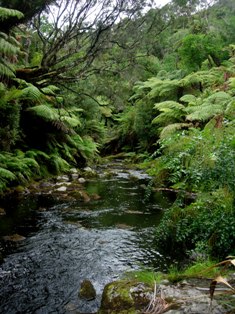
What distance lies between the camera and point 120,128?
1912cm

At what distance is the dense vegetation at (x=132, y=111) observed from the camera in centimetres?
389

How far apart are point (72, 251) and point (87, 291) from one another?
120cm

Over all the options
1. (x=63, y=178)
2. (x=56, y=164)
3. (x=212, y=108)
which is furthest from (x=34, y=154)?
(x=212, y=108)

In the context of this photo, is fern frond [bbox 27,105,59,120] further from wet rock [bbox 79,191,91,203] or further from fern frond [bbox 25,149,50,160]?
wet rock [bbox 79,191,91,203]

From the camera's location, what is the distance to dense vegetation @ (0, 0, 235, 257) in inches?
153

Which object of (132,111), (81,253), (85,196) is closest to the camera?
(81,253)

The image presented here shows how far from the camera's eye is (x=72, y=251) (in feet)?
14.2

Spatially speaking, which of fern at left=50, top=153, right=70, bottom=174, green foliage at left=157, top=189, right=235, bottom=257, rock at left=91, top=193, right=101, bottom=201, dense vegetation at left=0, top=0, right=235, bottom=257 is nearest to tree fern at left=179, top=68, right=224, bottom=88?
dense vegetation at left=0, top=0, right=235, bottom=257

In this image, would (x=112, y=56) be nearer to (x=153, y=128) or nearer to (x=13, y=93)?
(x=13, y=93)

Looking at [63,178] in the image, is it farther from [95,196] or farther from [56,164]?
[95,196]

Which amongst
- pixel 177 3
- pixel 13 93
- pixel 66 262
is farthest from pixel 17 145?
pixel 177 3

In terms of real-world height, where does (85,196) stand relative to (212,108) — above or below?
below

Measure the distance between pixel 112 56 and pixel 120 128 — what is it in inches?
482

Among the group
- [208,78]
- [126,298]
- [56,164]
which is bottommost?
[126,298]
